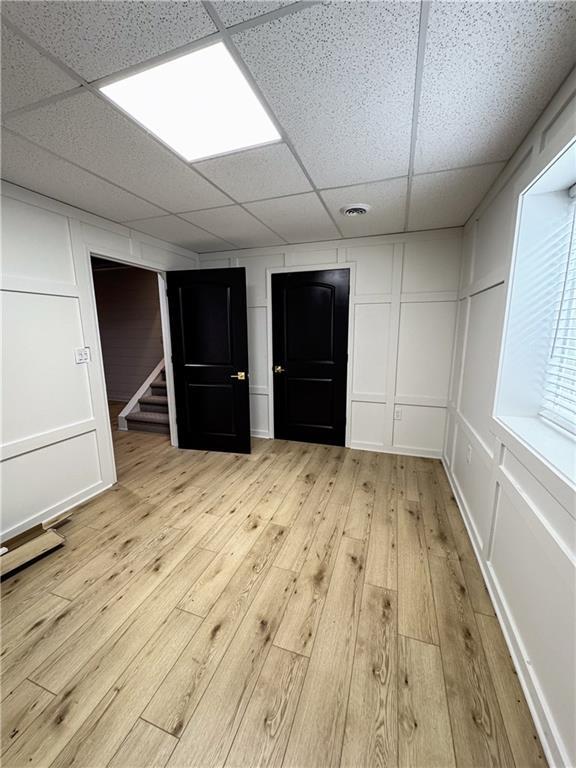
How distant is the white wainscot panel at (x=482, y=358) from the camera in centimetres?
175

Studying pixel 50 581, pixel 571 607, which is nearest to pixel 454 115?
pixel 571 607

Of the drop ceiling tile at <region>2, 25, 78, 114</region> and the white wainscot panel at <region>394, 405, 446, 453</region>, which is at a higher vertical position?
the drop ceiling tile at <region>2, 25, 78, 114</region>

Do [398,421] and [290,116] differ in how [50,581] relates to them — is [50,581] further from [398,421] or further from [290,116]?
[398,421]

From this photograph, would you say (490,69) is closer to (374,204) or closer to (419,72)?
(419,72)

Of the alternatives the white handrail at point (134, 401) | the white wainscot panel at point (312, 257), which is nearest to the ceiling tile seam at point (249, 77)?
the white wainscot panel at point (312, 257)

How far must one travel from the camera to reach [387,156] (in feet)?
5.28

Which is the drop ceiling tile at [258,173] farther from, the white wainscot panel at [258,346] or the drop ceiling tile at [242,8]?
the white wainscot panel at [258,346]

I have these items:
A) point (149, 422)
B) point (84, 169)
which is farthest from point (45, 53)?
point (149, 422)

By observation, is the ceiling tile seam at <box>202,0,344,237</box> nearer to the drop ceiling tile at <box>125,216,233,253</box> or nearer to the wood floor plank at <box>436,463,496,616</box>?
the drop ceiling tile at <box>125,216,233,253</box>

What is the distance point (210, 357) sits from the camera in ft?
11.1

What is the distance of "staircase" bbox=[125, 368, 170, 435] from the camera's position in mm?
4162

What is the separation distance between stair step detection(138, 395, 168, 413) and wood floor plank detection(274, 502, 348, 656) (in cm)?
317

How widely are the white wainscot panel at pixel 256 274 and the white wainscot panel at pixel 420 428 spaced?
7.06ft

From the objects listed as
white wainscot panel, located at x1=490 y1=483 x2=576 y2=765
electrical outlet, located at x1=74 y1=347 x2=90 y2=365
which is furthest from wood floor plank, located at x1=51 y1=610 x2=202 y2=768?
electrical outlet, located at x1=74 y1=347 x2=90 y2=365
